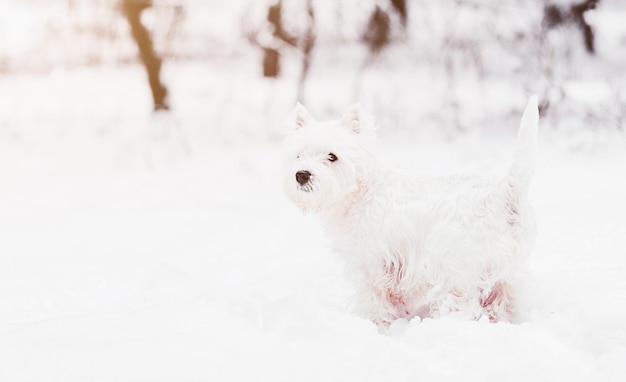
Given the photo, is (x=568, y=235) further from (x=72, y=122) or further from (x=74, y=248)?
(x=72, y=122)

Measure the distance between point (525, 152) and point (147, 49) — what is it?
960 centimetres

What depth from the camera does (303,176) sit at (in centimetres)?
400

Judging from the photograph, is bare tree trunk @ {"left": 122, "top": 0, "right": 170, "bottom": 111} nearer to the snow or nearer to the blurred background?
the blurred background

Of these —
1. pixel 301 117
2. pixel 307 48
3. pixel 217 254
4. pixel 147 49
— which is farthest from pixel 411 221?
pixel 147 49

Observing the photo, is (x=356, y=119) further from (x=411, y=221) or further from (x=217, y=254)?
(x=217, y=254)

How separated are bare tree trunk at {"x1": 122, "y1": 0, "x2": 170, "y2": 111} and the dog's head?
325 inches

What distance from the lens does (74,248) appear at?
7.19 meters

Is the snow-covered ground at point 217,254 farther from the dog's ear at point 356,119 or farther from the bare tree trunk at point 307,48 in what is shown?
the dog's ear at point 356,119

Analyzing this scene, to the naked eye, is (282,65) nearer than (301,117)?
No

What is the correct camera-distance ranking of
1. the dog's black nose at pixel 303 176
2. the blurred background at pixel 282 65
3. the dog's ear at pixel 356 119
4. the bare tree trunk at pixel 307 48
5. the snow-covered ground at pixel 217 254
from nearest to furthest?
1. the snow-covered ground at pixel 217 254
2. the dog's black nose at pixel 303 176
3. the dog's ear at pixel 356 119
4. the blurred background at pixel 282 65
5. the bare tree trunk at pixel 307 48

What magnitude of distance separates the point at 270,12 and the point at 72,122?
12.8 ft

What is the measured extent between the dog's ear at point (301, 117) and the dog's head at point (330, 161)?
91 millimetres

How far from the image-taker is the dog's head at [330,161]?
401 centimetres

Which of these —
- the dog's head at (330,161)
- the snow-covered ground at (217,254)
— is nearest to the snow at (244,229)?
the snow-covered ground at (217,254)
